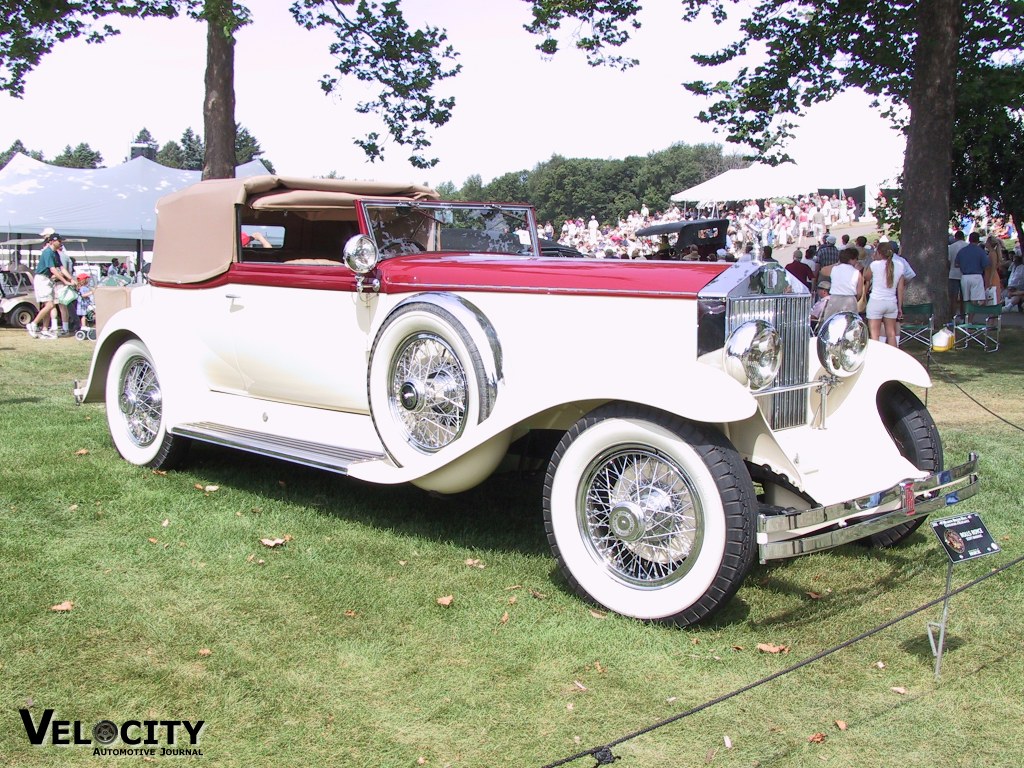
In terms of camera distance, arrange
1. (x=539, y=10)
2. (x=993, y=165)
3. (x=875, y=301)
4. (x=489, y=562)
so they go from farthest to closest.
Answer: (x=993, y=165), (x=539, y=10), (x=875, y=301), (x=489, y=562)

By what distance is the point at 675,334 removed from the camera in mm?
4059

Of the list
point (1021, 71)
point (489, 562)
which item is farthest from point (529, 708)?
point (1021, 71)

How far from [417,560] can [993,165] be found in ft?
58.3

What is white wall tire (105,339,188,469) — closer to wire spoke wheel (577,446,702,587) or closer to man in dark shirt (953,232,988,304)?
wire spoke wheel (577,446,702,587)

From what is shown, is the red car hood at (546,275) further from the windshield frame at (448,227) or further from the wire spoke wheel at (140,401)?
the wire spoke wheel at (140,401)

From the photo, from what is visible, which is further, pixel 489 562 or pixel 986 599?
pixel 489 562

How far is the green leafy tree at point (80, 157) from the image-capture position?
304 feet

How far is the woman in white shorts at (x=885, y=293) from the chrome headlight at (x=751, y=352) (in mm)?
8899

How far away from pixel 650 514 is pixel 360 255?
209 cm

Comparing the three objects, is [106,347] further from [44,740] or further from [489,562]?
[44,740]

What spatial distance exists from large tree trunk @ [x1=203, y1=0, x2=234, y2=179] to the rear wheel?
10150mm

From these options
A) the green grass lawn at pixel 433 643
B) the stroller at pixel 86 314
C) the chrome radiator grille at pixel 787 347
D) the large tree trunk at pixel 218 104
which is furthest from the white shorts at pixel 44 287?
the chrome radiator grille at pixel 787 347

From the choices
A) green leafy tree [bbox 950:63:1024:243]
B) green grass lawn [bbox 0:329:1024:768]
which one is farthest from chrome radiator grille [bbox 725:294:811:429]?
green leafy tree [bbox 950:63:1024:243]

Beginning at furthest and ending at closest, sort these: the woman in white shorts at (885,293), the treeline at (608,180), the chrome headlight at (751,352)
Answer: the treeline at (608,180) < the woman in white shorts at (885,293) < the chrome headlight at (751,352)
